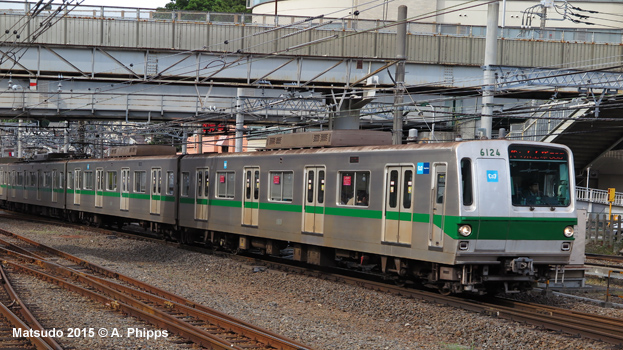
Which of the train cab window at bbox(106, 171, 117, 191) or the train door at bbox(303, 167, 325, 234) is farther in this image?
the train cab window at bbox(106, 171, 117, 191)

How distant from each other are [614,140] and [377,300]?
27.4 metres

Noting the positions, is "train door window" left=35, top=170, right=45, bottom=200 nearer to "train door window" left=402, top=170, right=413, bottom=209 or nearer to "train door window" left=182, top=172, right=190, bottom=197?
"train door window" left=182, top=172, right=190, bottom=197

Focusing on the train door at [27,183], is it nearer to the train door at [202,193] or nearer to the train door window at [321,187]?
the train door at [202,193]

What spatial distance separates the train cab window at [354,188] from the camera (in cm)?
1377

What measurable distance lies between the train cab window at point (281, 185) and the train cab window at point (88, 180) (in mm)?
14782

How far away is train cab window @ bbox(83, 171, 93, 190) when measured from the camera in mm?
29562

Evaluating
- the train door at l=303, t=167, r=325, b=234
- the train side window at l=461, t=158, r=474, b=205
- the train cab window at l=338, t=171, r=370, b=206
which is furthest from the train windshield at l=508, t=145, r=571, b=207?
the train door at l=303, t=167, r=325, b=234

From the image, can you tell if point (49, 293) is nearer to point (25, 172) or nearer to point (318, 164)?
point (318, 164)

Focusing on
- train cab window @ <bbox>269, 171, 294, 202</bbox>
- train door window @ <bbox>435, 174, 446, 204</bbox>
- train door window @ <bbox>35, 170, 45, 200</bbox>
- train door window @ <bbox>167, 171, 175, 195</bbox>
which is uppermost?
train door window @ <bbox>435, 174, 446, 204</bbox>

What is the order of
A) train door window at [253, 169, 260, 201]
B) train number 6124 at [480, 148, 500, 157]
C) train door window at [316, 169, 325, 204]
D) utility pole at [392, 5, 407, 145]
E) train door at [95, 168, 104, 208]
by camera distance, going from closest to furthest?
1. train number 6124 at [480, 148, 500, 157]
2. train door window at [316, 169, 325, 204]
3. utility pole at [392, 5, 407, 145]
4. train door window at [253, 169, 260, 201]
5. train door at [95, 168, 104, 208]

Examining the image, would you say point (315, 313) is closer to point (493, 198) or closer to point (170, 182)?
point (493, 198)

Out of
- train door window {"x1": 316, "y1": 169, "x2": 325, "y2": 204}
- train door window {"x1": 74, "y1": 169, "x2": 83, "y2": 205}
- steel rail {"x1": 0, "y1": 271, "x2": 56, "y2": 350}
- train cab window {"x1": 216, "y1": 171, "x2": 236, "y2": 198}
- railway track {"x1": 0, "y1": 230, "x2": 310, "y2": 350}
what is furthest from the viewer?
train door window {"x1": 74, "y1": 169, "x2": 83, "y2": 205}

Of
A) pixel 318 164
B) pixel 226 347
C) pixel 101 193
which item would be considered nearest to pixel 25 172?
pixel 101 193

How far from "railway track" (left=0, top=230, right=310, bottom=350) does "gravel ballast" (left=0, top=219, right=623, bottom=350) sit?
214mm
